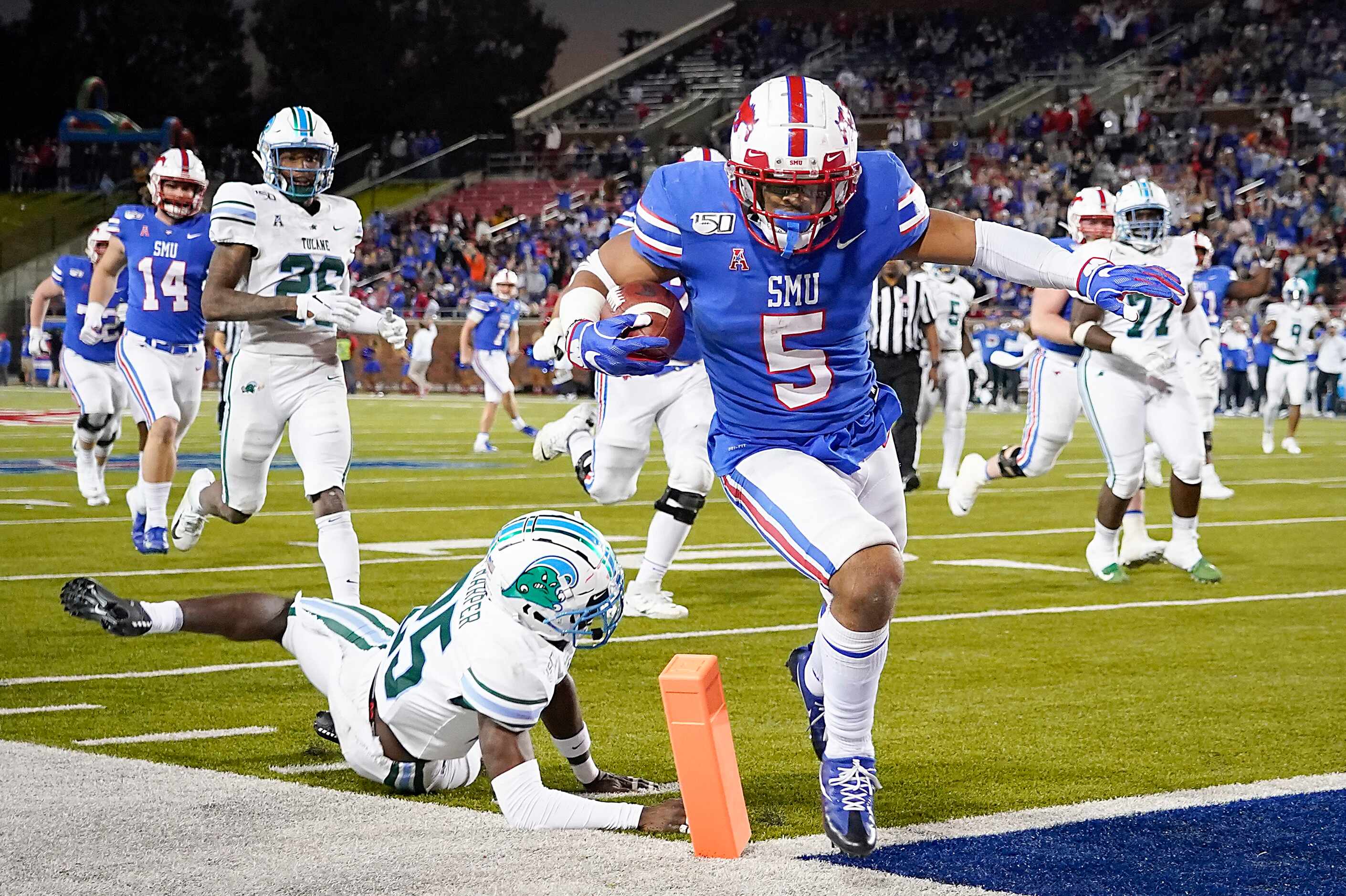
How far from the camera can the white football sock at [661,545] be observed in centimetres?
730

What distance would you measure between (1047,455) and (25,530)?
18.9ft

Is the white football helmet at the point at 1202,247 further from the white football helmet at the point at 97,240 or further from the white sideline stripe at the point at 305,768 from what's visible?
the white sideline stripe at the point at 305,768

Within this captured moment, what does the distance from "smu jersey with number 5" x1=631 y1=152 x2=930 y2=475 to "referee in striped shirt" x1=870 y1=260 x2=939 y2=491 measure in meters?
7.51

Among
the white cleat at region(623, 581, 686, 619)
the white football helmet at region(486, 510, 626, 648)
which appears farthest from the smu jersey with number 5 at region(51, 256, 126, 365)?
the white football helmet at region(486, 510, 626, 648)

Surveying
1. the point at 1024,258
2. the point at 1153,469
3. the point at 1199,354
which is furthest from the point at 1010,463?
the point at 1024,258

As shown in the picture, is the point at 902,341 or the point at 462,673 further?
the point at 902,341

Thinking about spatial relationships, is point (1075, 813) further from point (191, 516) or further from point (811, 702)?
point (191, 516)

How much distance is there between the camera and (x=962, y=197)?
32.2m

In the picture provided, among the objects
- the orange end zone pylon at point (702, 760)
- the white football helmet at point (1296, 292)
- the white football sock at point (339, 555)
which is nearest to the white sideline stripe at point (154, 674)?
the white football sock at point (339, 555)

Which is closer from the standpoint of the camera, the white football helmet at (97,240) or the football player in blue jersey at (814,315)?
the football player in blue jersey at (814,315)

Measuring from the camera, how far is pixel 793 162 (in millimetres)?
3891

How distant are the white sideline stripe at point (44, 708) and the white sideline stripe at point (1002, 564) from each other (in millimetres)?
4891

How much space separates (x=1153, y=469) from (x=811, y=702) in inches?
386

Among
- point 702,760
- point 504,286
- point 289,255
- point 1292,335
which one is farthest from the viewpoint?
point 504,286
